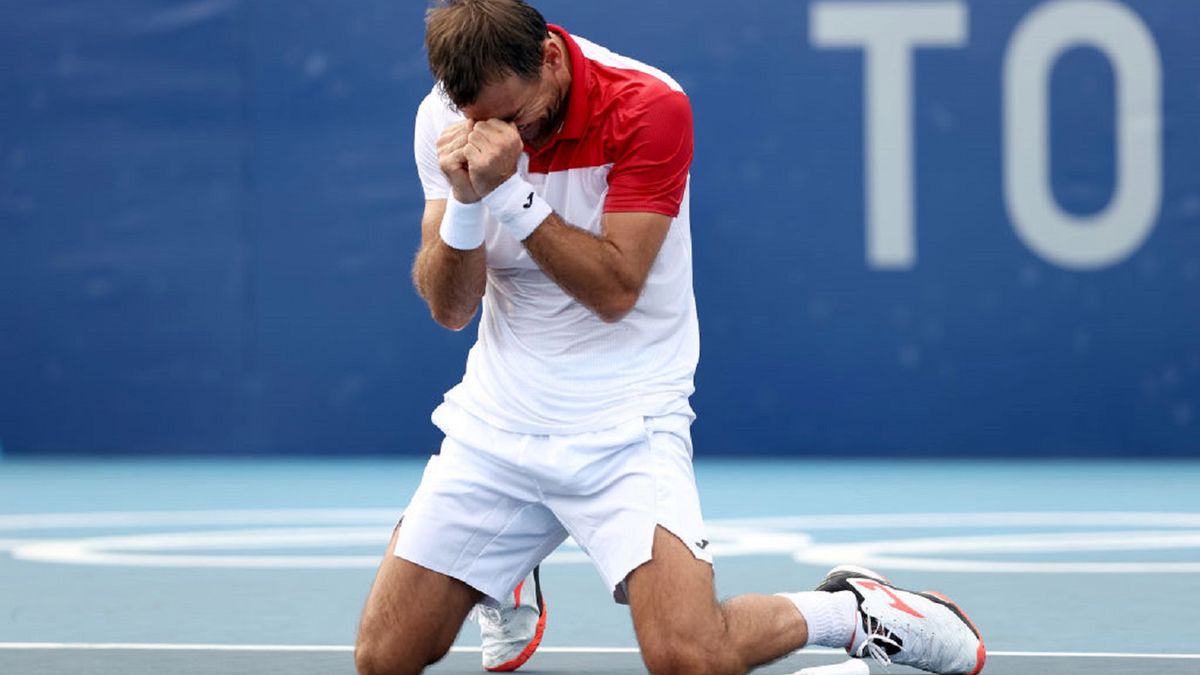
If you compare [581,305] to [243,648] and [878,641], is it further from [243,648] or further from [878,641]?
[243,648]

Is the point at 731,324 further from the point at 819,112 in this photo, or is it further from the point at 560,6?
the point at 560,6

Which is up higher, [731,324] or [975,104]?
[975,104]

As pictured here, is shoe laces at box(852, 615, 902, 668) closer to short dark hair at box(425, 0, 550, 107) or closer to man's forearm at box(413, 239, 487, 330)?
man's forearm at box(413, 239, 487, 330)

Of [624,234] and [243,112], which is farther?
[243,112]

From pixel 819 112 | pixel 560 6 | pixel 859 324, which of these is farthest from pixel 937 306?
pixel 560 6

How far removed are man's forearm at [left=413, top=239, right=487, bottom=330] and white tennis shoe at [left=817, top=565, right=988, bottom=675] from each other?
37.9 inches

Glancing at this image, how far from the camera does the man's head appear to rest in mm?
4016

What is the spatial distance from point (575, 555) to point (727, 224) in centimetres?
381

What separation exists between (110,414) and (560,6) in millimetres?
2978

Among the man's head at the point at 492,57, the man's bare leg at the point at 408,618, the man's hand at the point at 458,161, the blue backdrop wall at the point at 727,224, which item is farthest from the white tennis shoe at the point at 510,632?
the blue backdrop wall at the point at 727,224

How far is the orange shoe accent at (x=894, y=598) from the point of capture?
441 centimetres

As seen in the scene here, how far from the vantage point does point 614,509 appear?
4289 mm

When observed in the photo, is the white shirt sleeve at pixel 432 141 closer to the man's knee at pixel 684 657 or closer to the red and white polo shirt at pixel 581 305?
the red and white polo shirt at pixel 581 305

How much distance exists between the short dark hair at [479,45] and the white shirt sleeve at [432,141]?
1.14 feet
